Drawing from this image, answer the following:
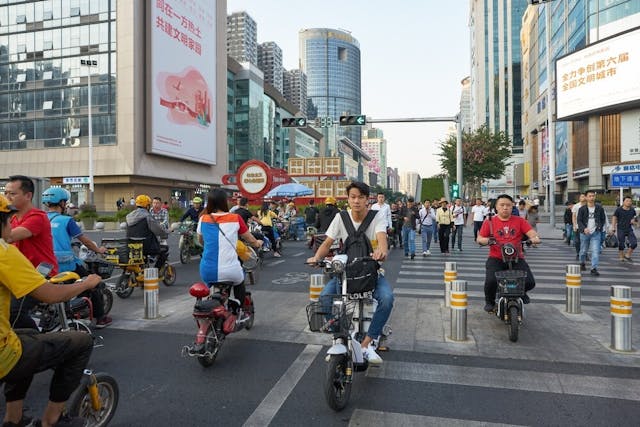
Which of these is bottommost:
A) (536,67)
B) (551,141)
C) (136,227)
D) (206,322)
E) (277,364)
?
(277,364)

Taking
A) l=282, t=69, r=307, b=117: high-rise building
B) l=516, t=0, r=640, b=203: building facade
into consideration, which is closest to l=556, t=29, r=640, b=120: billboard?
l=516, t=0, r=640, b=203: building facade

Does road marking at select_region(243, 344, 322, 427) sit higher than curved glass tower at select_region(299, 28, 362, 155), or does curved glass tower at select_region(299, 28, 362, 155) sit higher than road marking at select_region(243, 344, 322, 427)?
curved glass tower at select_region(299, 28, 362, 155)

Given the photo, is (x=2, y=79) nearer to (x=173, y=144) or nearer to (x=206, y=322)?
(x=173, y=144)

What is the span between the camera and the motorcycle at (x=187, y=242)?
39.3 ft

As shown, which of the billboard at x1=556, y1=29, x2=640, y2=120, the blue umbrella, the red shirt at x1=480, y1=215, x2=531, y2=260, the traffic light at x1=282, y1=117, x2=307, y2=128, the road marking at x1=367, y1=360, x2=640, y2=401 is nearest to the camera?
the road marking at x1=367, y1=360, x2=640, y2=401

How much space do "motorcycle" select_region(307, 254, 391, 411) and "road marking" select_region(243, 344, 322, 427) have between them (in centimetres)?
43

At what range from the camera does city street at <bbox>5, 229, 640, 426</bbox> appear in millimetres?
3455

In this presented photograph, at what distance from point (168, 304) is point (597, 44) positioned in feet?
134

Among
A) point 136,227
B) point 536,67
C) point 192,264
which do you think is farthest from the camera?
point 536,67

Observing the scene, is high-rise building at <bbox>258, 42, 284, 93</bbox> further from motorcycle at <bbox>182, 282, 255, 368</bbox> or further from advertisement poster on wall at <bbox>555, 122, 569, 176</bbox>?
motorcycle at <bbox>182, 282, 255, 368</bbox>

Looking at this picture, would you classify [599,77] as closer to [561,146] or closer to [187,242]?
[561,146]

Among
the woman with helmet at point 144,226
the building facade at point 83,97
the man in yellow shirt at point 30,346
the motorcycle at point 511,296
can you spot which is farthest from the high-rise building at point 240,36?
the man in yellow shirt at point 30,346

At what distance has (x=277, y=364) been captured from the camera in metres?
4.56

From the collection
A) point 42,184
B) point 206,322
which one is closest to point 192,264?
point 42,184
